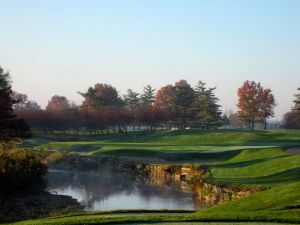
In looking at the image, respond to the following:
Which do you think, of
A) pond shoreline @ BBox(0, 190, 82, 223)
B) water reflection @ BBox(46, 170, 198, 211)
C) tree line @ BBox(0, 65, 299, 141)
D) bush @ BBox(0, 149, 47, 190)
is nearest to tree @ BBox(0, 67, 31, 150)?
bush @ BBox(0, 149, 47, 190)

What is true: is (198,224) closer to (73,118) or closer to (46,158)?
(46,158)

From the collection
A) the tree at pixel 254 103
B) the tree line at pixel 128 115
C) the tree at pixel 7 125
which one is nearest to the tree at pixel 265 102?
the tree at pixel 254 103

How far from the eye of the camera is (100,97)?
121938mm

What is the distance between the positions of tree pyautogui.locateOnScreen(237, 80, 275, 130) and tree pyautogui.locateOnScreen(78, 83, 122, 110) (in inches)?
1309

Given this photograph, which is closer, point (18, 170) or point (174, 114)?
point (18, 170)

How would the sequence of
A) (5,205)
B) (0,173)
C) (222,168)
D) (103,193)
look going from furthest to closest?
(222,168)
(103,193)
(0,173)
(5,205)

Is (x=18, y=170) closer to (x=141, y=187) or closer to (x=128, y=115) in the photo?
(x=141, y=187)

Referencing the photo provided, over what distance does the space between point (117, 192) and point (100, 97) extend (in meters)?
90.1

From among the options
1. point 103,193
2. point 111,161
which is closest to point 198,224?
point 103,193

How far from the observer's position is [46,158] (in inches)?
2114

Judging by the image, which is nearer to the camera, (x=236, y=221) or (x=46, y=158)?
(x=236, y=221)

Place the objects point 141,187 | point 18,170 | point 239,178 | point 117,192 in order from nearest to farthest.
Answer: point 18,170
point 239,178
point 117,192
point 141,187

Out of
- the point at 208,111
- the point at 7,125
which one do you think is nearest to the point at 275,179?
the point at 7,125

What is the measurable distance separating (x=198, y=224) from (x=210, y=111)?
83.9 metres
